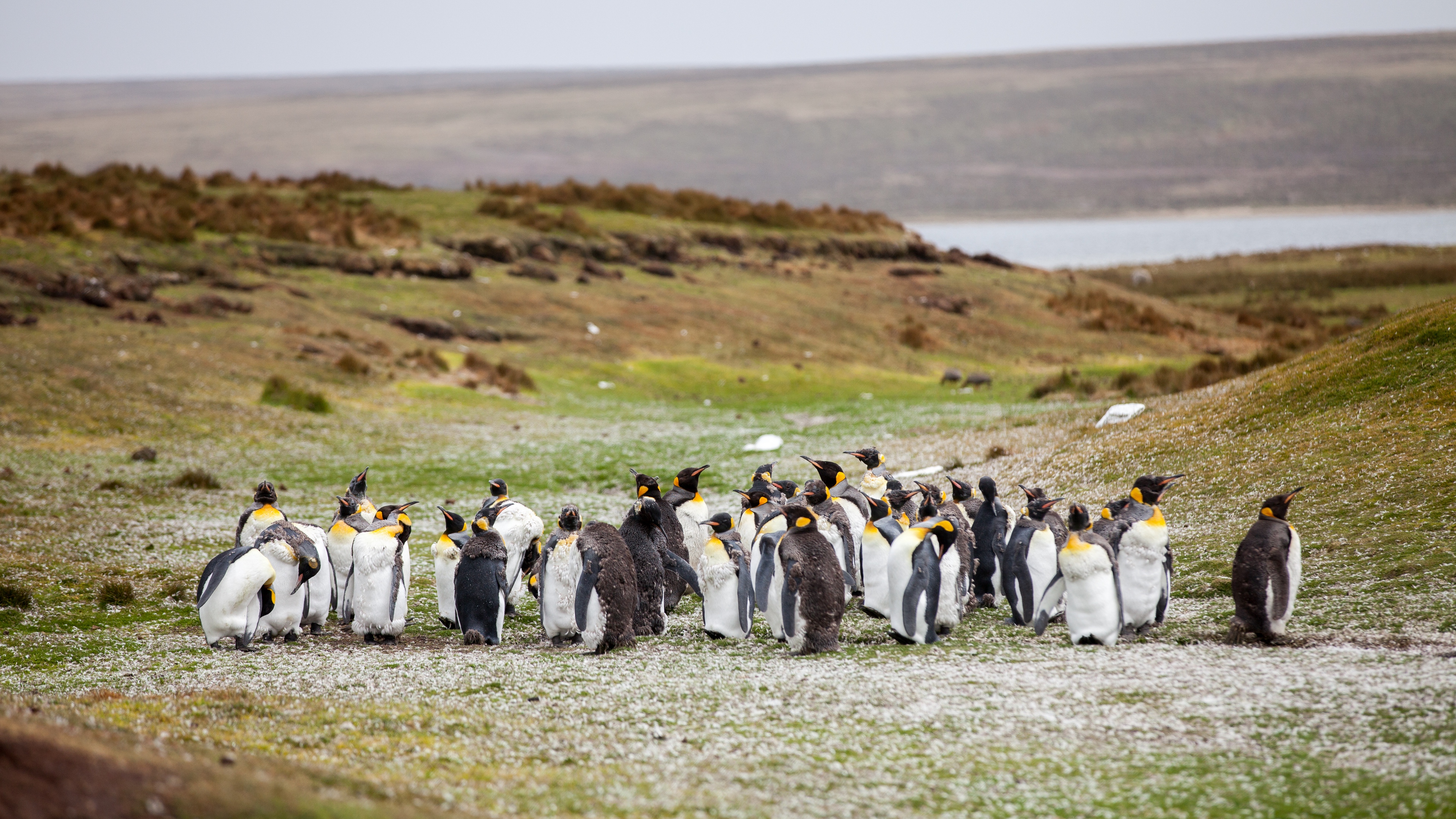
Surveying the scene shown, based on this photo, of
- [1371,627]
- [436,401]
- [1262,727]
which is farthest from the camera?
[436,401]

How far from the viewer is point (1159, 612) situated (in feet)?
32.9

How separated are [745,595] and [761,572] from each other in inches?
11.8

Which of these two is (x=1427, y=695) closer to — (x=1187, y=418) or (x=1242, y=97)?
(x=1187, y=418)

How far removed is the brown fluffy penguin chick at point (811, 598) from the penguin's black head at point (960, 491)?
9.29ft

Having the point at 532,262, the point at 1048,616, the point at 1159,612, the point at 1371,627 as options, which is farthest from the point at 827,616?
the point at 532,262

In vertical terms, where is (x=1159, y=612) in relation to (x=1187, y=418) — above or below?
below

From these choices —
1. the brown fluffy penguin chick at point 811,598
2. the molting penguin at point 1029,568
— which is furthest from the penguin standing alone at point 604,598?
the molting penguin at point 1029,568

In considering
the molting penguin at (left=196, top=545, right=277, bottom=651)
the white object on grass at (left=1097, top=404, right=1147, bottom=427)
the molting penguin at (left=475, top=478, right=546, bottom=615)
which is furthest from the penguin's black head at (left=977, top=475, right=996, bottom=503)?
the white object on grass at (left=1097, top=404, right=1147, bottom=427)

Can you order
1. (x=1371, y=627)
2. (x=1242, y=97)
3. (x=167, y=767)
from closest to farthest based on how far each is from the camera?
(x=167, y=767)
(x=1371, y=627)
(x=1242, y=97)

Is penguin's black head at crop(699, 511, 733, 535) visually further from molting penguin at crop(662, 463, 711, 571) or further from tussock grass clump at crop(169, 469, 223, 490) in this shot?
tussock grass clump at crop(169, 469, 223, 490)

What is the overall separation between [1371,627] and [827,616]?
15.1 ft

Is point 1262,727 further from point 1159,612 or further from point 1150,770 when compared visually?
point 1159,612

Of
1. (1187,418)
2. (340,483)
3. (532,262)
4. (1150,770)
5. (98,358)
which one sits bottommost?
(1150,770)

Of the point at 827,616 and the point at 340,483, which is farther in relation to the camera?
the point at 340,483
